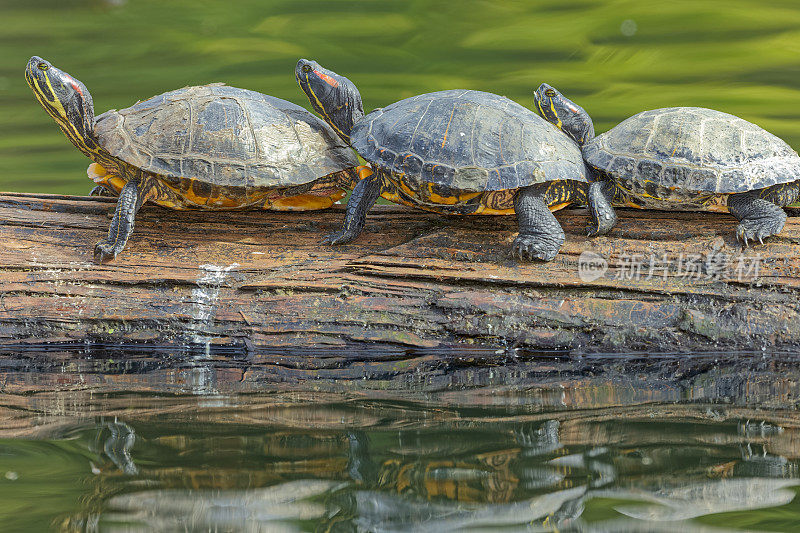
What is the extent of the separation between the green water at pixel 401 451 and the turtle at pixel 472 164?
938 millimetres

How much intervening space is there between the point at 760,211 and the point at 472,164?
4.88 feet

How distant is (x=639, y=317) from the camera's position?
3.48 metres

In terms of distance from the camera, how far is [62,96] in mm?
3779

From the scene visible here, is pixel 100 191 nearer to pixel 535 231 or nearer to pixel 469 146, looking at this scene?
pixel 469 146

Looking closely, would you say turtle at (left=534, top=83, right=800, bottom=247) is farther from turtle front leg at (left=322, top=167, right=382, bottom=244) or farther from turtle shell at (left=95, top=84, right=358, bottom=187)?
turtle shell at (left=95, top=84, right=358, bottom=187)

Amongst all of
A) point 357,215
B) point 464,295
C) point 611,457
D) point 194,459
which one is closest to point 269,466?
point 194,459

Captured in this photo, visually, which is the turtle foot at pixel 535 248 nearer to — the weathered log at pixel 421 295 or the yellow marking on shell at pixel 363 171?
the weathered log at pixel 421 295

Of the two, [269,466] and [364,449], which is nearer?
[269,466]

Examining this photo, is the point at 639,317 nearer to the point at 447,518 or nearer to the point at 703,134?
the point at 703,134

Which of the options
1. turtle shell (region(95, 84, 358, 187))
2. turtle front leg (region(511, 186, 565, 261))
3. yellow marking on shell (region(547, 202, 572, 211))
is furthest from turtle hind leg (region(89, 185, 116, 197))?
yellow marking on shell (region(547, 202, 572, 211))

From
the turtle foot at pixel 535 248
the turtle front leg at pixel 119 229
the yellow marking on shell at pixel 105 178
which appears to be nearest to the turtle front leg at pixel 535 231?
the turtle foot at pixel 535 248

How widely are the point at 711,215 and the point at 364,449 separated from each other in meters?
2.71

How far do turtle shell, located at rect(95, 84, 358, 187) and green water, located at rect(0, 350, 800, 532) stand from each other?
3.77ft

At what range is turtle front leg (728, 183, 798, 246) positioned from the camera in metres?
3.57
